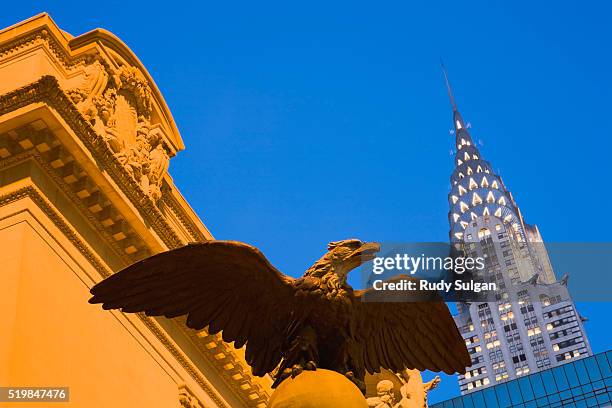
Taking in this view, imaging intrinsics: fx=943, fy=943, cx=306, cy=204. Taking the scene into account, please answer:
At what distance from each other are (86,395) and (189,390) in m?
4.41

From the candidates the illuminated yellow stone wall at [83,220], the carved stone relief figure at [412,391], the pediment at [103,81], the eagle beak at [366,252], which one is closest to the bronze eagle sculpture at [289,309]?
the eagle beak at [366,252]

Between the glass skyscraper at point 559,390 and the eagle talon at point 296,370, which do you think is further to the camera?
the glass skyscraper at point 559,390

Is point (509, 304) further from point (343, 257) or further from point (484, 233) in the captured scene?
point (343, 257)

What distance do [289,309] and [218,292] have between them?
68 cm

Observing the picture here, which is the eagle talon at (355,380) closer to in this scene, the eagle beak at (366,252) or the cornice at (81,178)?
the eagle beak at (366,252)

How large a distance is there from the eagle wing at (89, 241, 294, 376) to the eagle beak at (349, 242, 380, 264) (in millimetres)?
530

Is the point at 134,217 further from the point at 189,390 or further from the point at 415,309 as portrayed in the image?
the point at 415,309

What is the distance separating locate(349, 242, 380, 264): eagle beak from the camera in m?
7.04

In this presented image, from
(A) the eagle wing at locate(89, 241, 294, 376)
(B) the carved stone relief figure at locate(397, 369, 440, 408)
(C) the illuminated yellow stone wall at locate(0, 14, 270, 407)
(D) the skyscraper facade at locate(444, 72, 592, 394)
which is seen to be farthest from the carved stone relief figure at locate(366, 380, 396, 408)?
(D) the skyscraper facade at locate(444, 72, 592, 394)

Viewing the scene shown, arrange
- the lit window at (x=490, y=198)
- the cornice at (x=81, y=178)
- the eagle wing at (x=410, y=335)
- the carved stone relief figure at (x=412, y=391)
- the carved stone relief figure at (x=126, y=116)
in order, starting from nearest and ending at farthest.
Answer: the eagle wing at (x=410, y=335) < the cornice at (x=81, y=178) < the carved stone relief figure at (x=126, y=116) < the carved stone relief figure at (x=412, y=391) < the lit window at (x=490, y=198)

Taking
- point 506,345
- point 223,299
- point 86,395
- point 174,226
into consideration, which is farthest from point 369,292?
point 506,345

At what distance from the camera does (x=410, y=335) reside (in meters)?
7.42

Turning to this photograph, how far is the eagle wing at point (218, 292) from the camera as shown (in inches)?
275

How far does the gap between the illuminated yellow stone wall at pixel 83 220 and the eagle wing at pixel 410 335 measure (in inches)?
356
